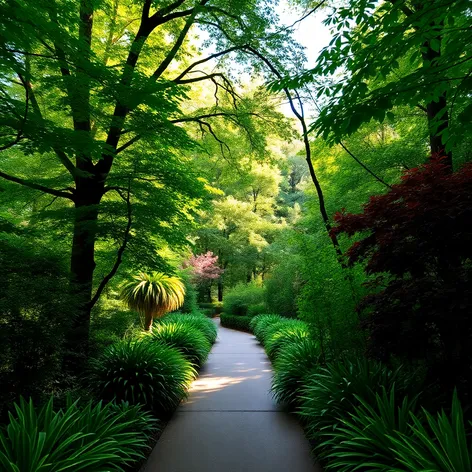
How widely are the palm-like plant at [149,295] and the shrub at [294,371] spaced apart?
463cm

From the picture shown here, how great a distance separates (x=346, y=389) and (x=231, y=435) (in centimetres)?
164

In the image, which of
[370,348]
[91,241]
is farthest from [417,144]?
[91,241]

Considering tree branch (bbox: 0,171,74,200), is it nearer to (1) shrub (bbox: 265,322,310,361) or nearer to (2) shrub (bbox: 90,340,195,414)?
(2) shrub (bbox: 90,340,195,414)

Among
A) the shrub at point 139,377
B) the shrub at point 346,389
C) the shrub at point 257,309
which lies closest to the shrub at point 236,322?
the shrub at point 257,309

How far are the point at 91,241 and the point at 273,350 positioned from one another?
540cm

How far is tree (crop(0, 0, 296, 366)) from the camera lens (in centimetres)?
383

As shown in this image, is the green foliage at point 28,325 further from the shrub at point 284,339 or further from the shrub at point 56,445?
the shrub at point 284,339

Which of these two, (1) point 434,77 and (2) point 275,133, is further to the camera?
(2) point 275,133

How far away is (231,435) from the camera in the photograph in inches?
166

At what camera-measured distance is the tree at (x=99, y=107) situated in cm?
383

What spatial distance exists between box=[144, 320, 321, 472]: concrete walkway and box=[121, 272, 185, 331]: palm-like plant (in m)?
3.32

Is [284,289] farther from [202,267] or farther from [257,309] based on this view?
[202,267]

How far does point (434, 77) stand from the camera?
3.05 meters

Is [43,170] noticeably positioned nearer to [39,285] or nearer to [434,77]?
[39,285]
